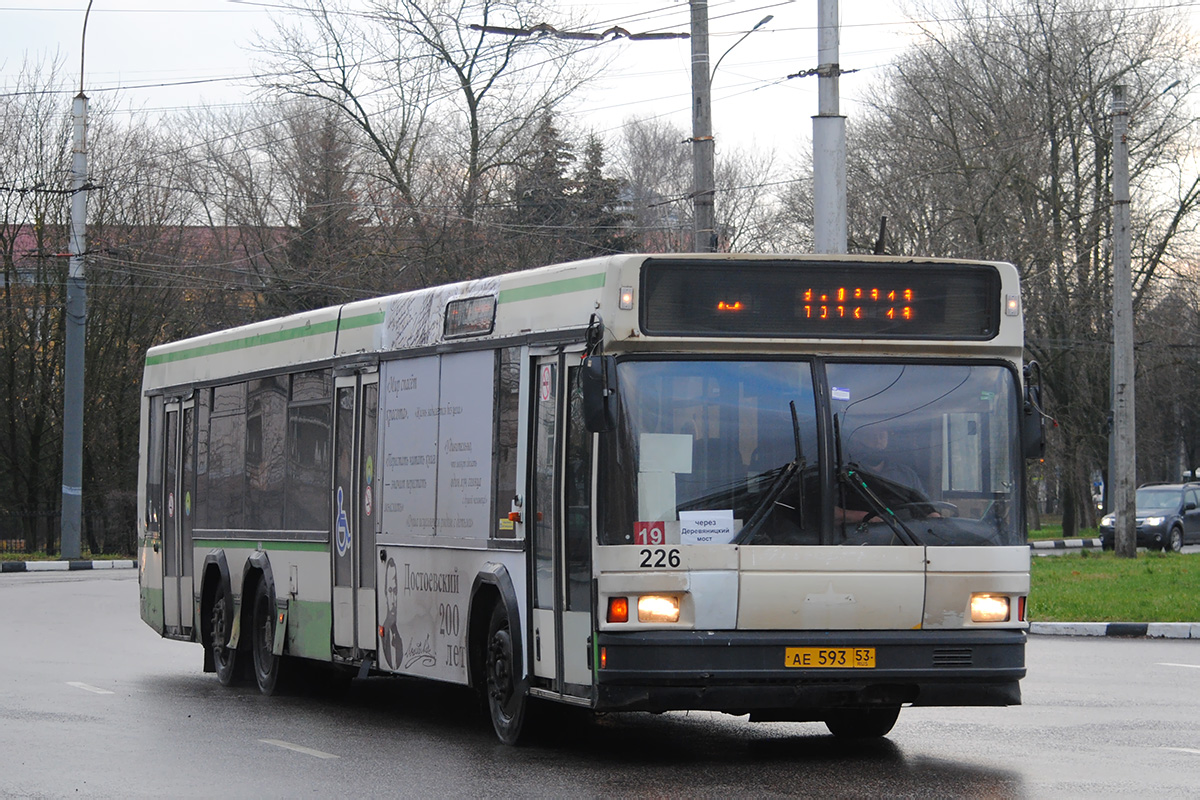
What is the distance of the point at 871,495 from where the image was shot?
354 inches

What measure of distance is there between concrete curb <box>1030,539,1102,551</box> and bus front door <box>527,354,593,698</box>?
3667 cm

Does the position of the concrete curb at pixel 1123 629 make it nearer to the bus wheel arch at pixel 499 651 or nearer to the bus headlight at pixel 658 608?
the bus wheel arch at pixel 499 651

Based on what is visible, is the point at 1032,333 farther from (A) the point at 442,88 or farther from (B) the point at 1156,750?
(B) the point at 1156,750

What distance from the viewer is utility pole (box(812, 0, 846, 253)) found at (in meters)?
15.0

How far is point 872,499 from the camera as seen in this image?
9.00m

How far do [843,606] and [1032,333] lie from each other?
37.2 metres

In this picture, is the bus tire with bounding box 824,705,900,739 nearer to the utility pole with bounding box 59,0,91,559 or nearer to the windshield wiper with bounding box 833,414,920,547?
the windshield wiper with bounding box 833,414,920,547

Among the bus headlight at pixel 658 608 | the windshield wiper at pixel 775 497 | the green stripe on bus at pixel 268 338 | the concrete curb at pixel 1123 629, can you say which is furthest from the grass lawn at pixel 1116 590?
the bus headlight at pixel 658 608

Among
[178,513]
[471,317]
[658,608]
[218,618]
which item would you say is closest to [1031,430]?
[658,608]

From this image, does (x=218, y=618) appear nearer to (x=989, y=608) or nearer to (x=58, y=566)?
(x=989, y=608)

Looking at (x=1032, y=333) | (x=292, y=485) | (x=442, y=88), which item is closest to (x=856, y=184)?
(x=1032, y=333)

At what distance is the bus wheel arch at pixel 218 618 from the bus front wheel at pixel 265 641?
1.04 ft

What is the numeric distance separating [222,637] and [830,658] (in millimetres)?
7343

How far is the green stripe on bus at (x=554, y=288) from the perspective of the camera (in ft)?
30.2
